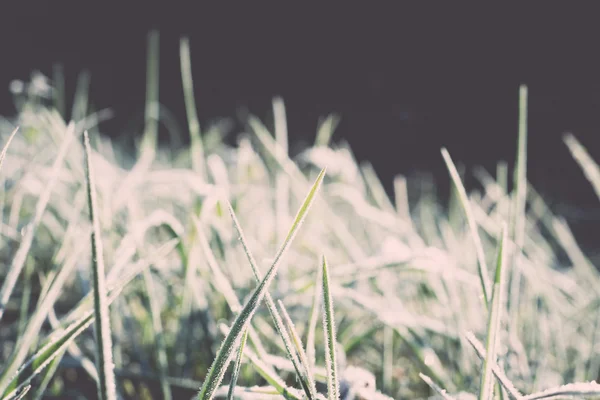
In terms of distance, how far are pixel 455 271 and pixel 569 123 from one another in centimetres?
169

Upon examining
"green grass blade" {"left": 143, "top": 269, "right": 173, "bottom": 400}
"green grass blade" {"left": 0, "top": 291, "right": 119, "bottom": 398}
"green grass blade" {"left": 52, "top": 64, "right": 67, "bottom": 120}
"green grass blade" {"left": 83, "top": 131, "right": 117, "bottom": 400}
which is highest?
"green grass blade" {"left": 52, "top": 64, "right": 67, "bottom": 120}

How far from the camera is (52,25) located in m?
2.83

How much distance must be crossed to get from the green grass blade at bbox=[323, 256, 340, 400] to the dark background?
162 cm

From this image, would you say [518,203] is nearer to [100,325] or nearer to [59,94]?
[100,325]

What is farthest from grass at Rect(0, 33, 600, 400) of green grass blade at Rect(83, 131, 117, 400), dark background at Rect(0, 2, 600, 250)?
dark background at Rect(0, 2, 600, 250)

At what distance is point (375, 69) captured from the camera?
2254mm

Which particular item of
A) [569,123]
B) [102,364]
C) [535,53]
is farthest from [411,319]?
[535,53]

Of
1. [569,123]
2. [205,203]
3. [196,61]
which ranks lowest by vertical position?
[205,203]

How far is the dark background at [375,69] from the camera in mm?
1888

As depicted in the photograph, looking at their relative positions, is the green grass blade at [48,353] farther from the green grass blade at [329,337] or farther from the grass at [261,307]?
the green grass blade at [329,337]

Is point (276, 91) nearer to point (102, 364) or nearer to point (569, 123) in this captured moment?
point (569, 123)

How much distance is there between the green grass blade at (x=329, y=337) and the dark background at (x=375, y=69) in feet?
5.32

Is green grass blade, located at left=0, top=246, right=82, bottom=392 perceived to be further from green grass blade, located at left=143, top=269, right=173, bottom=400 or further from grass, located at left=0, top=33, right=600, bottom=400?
green grass blade, located at left=143, top=269, right=173, bottom=400

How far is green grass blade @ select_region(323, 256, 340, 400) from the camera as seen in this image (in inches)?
9.3
